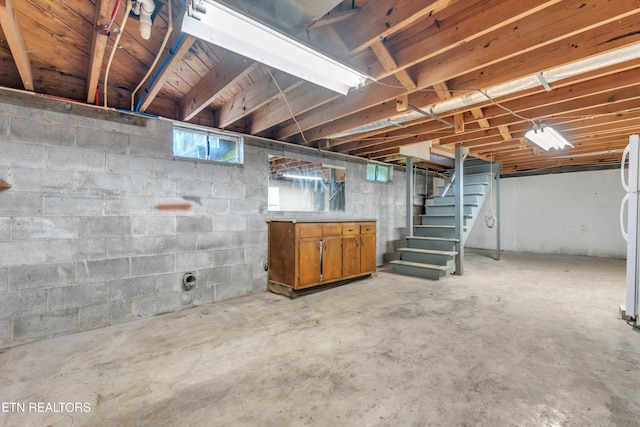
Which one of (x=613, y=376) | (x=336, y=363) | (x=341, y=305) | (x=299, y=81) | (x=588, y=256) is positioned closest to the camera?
(x=613, y=376)

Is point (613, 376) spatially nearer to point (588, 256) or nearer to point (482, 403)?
point (482, 403)

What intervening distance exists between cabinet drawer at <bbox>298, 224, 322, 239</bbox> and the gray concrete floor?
0.85 meters

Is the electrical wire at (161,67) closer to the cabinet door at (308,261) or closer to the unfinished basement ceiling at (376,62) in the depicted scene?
the unfinished basement ceiling at (376,62)

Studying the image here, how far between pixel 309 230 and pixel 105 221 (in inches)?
85.5

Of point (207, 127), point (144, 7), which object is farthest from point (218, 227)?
point (144, 7)

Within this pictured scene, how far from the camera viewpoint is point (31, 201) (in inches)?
95.9

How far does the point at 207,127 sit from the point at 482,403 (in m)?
3.59

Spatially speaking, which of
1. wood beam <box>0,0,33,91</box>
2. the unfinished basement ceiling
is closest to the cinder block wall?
the unfinished basement ceiling

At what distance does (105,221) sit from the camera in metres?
2.77

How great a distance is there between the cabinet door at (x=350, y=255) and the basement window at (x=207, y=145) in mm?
1885

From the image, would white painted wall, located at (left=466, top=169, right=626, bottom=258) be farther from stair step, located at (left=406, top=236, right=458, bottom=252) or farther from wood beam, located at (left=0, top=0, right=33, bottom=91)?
wood beam, located at (left=0, top=0, right=33, bottom=91)

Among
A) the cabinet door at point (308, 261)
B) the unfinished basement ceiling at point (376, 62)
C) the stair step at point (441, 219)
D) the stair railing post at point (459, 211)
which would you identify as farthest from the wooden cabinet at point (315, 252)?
the stair step at point (441, 219)

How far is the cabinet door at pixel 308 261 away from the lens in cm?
361

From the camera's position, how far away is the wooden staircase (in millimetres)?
4779
